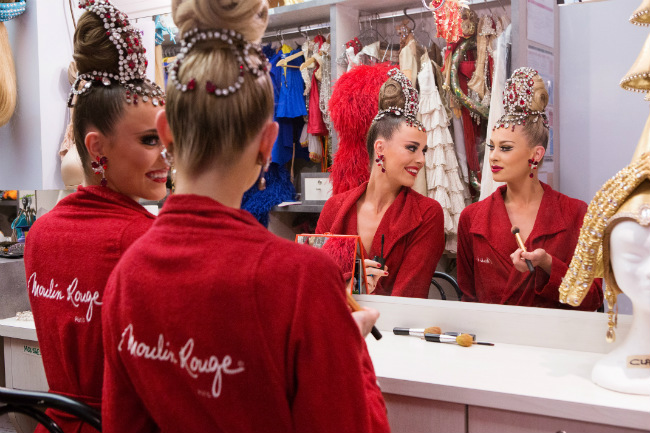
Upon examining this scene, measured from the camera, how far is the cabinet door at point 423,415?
144 centimetres

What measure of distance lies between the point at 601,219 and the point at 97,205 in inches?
44.7

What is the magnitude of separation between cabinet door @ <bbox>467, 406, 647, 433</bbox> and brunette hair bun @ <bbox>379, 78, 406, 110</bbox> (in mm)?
1127

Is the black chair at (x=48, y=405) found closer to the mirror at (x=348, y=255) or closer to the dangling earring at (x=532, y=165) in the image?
the mirror at (x=348, y=255)

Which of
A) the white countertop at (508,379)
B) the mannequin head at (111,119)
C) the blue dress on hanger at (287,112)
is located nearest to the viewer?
the white countertop at (508,379)

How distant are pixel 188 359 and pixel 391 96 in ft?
5.01

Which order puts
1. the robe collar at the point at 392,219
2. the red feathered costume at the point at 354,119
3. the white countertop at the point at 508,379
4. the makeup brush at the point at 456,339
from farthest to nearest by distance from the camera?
1. the red feathered costume at the point at 354,119
2. the robe collar at the point at 392,219
3. the makeup brush at the point at 456,339
4. the white countertop at the point at 508,379

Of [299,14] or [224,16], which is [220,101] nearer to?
[224,16]

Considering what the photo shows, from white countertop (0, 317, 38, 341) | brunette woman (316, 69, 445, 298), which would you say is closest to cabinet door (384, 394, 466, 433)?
brunette woman (316, 69, 445, 298)

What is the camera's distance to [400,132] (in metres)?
2.16

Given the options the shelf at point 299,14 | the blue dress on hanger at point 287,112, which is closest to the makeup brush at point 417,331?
the blue dress on hanger at point 287,112

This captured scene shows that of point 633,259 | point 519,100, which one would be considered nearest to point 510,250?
point 519,100

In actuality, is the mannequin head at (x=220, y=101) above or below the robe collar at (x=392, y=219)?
above

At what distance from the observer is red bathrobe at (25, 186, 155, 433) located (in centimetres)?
125

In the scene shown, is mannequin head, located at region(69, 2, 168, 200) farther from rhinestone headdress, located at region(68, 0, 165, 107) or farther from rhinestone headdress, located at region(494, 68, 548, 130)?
rhinestone headdress, located at region(494, 68, 548, 130)
